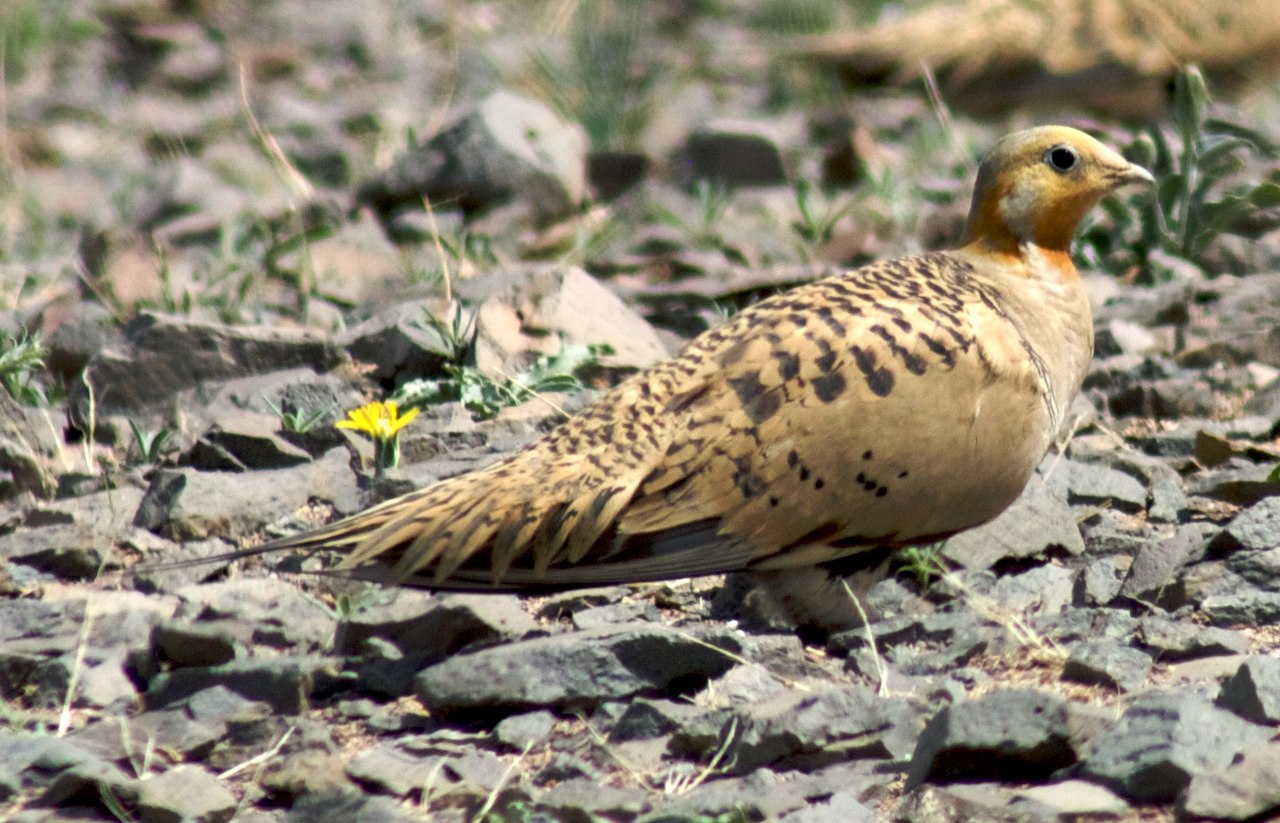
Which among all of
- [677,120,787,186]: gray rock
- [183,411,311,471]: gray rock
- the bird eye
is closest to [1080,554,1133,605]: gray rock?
the bird eye

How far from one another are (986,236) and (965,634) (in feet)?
4.26

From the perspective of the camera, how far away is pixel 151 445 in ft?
15.4

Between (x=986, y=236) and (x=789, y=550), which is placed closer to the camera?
(x=789, y=550)

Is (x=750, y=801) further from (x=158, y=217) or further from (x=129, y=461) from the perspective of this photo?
(x=158, y=217)

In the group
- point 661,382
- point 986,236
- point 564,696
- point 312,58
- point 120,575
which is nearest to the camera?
point 564,696

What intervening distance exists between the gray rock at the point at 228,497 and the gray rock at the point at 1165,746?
2.08 meters

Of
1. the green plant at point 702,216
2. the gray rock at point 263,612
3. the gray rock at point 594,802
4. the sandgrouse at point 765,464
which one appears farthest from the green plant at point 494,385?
the gray rock at point 594,802

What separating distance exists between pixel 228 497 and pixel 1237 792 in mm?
2483

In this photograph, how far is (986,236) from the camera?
4.46 meters

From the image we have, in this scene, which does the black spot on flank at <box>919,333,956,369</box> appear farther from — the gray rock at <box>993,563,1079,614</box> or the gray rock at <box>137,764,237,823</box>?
the gray rock at <box>137,764,237,823</box>

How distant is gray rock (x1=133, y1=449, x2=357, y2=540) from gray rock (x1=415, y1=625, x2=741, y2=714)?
3.39 feet

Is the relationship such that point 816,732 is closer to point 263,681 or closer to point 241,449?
point 263,681

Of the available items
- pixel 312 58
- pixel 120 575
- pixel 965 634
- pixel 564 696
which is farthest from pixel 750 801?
pixel 312 58

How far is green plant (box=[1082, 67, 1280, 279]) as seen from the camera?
574 cm
